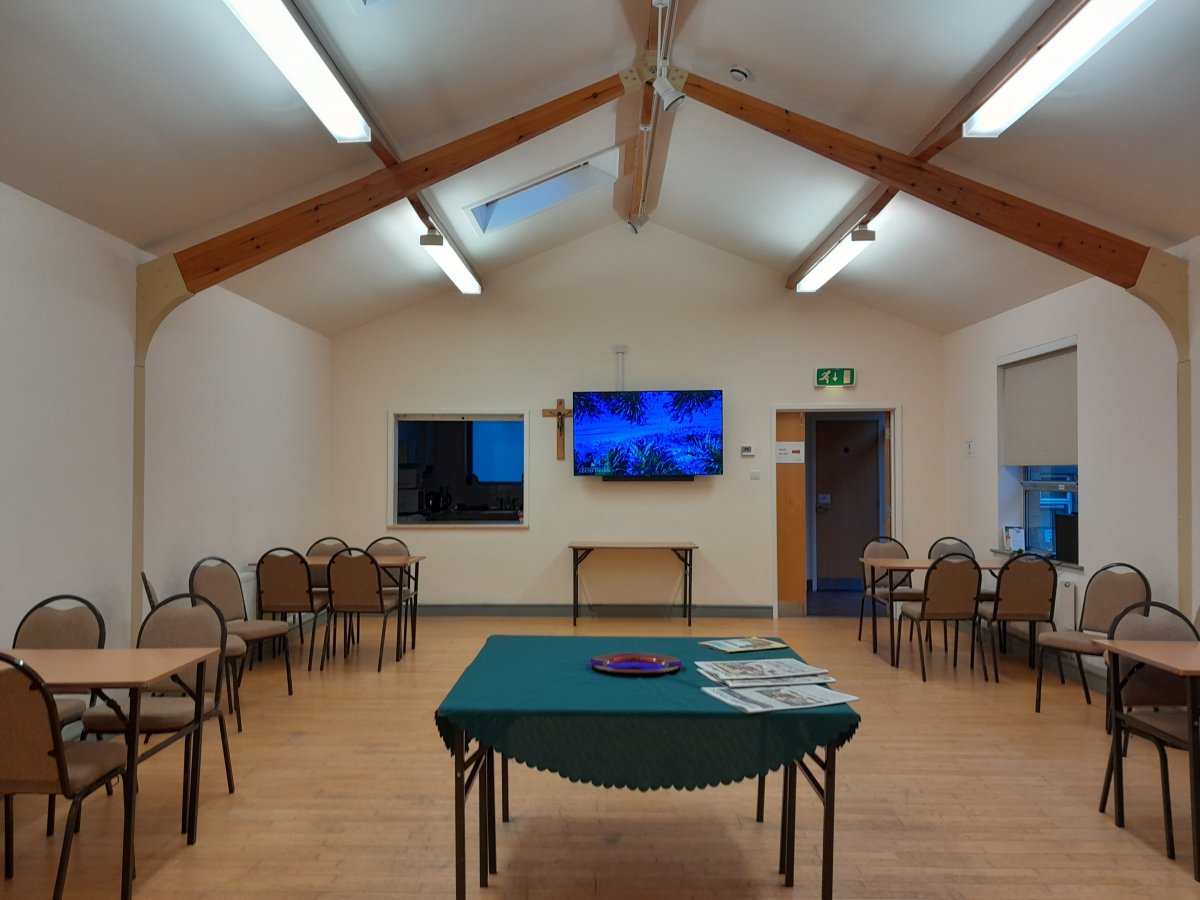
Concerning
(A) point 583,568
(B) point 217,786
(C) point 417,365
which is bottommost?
(B) point 217,786

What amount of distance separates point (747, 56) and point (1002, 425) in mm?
3958

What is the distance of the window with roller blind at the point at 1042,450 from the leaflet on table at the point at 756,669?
→ 400 centimetres

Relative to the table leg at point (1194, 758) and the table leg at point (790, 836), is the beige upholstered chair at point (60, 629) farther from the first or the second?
the table leg at point (1194, 758)

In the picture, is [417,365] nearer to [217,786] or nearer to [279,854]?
[217,786]

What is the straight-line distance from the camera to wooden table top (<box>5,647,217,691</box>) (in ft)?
8.09

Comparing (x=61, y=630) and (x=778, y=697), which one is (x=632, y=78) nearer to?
(x=778, y=697)

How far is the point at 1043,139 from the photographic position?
4008 millimetres

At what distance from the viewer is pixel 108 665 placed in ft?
8.95

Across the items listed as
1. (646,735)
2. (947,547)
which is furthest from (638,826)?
(947,547)

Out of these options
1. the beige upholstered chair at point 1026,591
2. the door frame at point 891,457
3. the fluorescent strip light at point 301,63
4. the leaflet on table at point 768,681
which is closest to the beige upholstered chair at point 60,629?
the fluorescent strip light at point 301,63

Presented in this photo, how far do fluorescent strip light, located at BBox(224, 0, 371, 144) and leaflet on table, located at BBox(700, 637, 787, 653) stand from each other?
9.60 feet

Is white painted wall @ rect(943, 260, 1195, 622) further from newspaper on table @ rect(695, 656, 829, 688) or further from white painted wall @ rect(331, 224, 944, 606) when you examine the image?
newspaper on table @ rect(695, 656, 829, 688)

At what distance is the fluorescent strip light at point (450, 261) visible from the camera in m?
5.53

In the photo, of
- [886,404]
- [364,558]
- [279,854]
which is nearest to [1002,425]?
[886,404]
